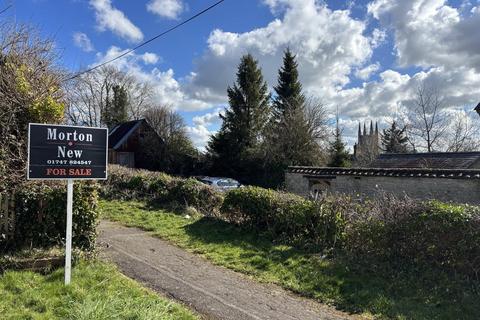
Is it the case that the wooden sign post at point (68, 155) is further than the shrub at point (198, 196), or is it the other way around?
the shrub at point (198, 196)

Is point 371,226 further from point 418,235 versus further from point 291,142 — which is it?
point 291,142

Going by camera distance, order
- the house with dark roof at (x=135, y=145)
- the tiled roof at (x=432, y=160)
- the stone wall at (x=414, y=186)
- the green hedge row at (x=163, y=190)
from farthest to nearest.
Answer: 1. the house with dark roof at (x=135, y=145)
2. the tiled roof at (x=432, y=160)
3. the green hedge row at (x=163, y=190)
4. the stone wall at (x=414, y=186)

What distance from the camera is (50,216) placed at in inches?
274

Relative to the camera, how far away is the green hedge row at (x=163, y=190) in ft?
48.4

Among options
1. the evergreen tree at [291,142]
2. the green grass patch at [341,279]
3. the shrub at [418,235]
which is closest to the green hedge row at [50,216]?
the green grass patch at [341,279]

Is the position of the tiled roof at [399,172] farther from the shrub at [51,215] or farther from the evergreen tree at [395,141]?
the evergreen tree at [395,141]

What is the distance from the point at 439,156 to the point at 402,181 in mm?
10343

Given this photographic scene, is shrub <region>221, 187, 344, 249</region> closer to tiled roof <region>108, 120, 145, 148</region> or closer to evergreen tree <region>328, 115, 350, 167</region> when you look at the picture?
evergreen tree <region>328, 115, 350, 167</region>

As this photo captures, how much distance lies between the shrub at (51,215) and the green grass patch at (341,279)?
2712mm

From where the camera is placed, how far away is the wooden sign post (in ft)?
19.5

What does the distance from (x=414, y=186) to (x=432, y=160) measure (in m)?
9.84

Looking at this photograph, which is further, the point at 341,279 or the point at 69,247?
the point at 341,279

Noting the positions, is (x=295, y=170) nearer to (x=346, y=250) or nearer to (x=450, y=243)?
(x=346, y=250)

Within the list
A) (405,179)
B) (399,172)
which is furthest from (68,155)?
(399,172)
